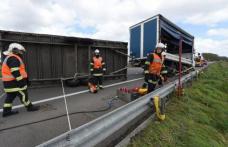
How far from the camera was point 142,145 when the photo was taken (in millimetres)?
3639

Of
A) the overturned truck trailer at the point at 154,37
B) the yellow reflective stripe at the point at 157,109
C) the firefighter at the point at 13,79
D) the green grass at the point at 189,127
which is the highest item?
the overturned truck trailer at the point at 154,37

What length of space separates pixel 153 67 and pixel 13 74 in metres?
3.75

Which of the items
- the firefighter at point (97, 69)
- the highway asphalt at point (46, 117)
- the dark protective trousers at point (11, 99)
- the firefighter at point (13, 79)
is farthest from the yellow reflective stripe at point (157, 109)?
the firefighter at point (97, 69)

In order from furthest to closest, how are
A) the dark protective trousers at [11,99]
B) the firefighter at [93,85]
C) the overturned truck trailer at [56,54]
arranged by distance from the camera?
the overturned truck trailer at [56,54] → the firefighter at [93,85] → the dark protective trousers at [11,99]

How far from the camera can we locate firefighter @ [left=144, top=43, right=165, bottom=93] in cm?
675

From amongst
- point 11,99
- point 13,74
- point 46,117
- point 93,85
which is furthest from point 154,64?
point 11,99

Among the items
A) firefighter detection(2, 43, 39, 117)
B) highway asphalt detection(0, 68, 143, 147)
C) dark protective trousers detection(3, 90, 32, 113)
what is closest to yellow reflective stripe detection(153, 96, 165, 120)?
highway asphalt detection(0, 68, 143, 147)

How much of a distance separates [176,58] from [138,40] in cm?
237

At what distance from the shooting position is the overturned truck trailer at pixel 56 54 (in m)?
8.91

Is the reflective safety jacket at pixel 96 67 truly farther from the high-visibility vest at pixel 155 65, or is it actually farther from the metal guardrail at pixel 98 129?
the metal guardrail at pixel 98 129

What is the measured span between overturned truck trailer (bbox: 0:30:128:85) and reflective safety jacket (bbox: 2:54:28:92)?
307 cm

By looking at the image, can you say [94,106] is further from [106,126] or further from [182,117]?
[106,126]

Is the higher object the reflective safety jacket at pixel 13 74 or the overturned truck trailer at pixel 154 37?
the overturned truck trailer at pixel 154 37

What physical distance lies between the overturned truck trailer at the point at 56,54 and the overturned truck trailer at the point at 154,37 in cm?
A: 209
